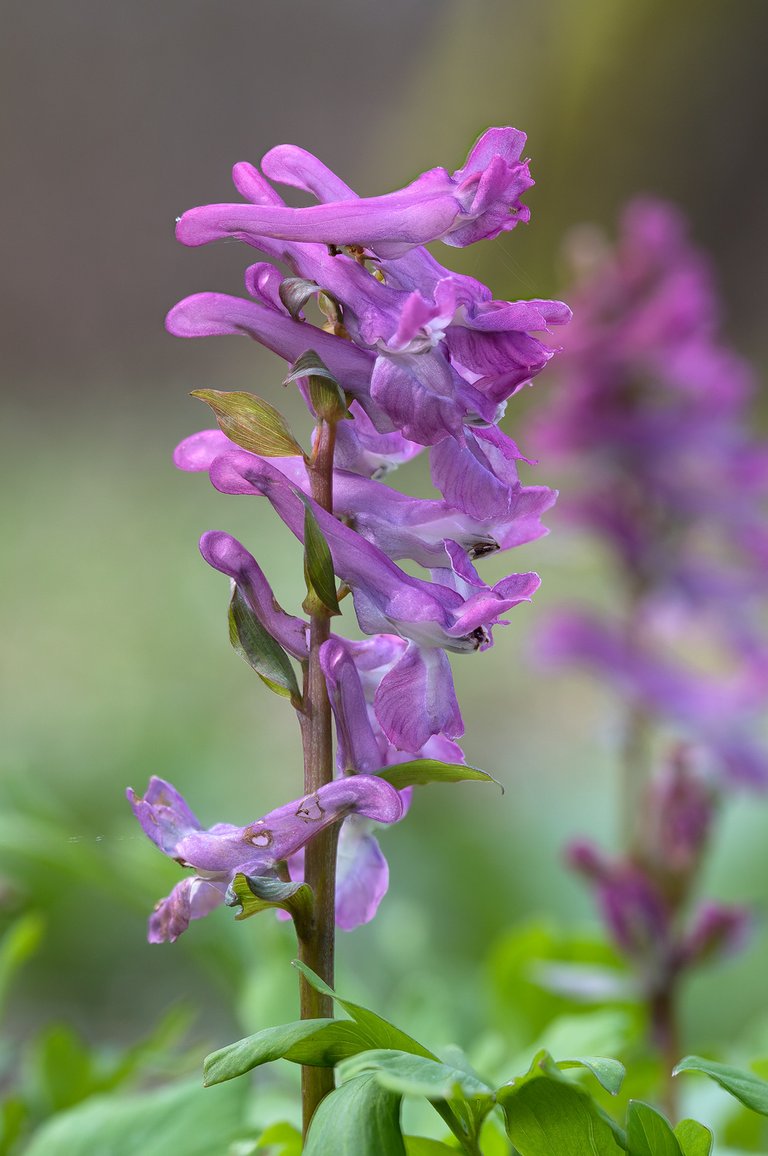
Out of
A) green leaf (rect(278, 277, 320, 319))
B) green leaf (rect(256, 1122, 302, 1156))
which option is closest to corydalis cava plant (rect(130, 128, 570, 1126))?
green leaf (rect(278, 277, 320, 319))

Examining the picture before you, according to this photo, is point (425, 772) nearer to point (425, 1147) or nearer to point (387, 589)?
point (387, 589)

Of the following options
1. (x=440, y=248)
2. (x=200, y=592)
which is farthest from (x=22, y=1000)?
(x=440, y=248)

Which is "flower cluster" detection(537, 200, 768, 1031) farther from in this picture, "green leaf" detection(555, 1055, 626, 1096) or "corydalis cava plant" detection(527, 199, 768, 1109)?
"green leaf" detection(555, 1055, 626, 1096)

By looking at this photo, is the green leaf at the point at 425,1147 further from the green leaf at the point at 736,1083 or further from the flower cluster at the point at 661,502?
the flower cluster at the point at 661,502

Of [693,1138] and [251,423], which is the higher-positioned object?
[251,423]

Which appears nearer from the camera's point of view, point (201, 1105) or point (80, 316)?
point (201, 1105)

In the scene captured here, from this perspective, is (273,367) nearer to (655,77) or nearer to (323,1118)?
(655,77)

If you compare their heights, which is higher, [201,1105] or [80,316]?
[80,316]

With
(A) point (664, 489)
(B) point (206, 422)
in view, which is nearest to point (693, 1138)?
(A) point (664, 489)
